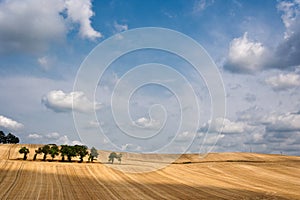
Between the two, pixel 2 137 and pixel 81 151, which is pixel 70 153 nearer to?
pixel 81 151

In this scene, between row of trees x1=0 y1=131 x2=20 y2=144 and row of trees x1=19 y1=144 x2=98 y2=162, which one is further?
row of trees x1=0 y1=131 x2=20 y2=144

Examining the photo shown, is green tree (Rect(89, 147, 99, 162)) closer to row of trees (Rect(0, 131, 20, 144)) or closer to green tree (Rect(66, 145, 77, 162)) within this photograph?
green tree (Rect(66, 145, 77, 162))

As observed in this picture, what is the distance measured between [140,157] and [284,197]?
153ft

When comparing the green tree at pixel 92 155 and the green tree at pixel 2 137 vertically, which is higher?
the green tree at pixel 2 137

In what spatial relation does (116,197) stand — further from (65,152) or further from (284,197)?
(65,152)

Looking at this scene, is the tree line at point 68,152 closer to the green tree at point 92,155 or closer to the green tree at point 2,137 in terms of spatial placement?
the green tree at point 92,155

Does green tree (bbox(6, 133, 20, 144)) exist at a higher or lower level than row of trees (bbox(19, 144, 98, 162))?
higher

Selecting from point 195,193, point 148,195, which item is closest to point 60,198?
point 148,195

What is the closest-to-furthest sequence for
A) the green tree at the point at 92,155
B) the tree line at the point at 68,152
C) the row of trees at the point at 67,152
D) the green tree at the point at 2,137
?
the green tree at the point at 92,155
the tree line at the point at 68,152
the row of trees at the point at 67,152
the green tree at the point at 2,137

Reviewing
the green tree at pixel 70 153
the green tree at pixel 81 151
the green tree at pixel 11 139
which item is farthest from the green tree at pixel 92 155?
the green tree at pixel 11 139

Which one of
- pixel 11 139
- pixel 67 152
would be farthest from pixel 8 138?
pixel 67 152

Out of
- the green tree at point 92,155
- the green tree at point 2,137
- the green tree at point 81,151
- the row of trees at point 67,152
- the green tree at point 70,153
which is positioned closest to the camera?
the green tree at point 92,155

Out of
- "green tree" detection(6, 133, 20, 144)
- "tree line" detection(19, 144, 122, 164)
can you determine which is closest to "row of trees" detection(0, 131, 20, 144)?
"green tree" detection(6, 133, 20, 144)

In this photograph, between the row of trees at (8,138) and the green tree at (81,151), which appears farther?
the row of trees at (8,138)
